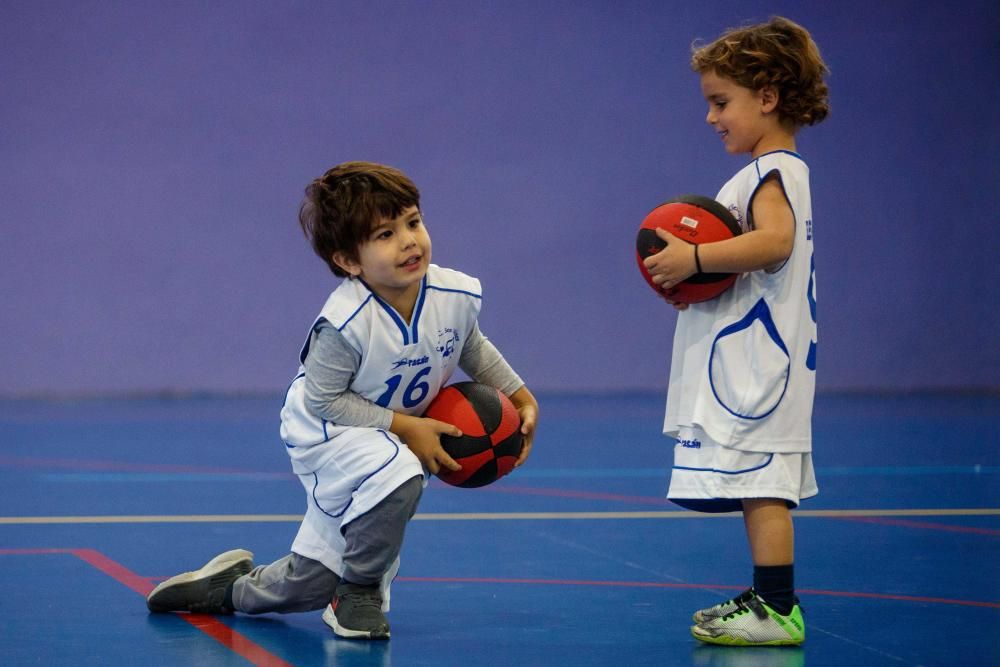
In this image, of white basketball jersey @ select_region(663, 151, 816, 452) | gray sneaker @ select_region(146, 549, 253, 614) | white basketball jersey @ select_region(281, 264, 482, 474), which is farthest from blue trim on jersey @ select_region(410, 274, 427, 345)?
gray sneaker @ select_region(146, 549, 253, 614)

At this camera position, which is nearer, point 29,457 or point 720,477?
point 720,477

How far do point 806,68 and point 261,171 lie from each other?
897 cm

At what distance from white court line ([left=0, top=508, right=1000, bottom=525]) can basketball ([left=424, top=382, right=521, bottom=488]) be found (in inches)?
63.1

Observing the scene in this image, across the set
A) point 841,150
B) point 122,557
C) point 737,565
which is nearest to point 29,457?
point 122,557

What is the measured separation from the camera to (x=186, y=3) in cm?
1132

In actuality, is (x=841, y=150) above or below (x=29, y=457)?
above

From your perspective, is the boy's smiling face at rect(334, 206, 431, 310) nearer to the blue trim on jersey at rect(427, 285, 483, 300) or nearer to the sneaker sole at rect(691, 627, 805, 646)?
the blue trim on jersey at rect(427, 285, 483, 300)

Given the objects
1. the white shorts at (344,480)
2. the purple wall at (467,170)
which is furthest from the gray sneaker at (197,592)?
the purple wall at (467,170)

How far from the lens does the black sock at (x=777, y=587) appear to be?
112 inches

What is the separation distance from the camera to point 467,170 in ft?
39.0

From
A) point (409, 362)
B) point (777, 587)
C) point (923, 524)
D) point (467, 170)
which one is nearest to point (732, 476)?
point (777, 587)

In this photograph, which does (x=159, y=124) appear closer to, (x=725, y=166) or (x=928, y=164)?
(x=725, y=166)

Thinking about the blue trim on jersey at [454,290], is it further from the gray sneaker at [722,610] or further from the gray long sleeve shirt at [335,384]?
the gray sneaker at [722,610]

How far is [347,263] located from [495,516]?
→ 191cm
